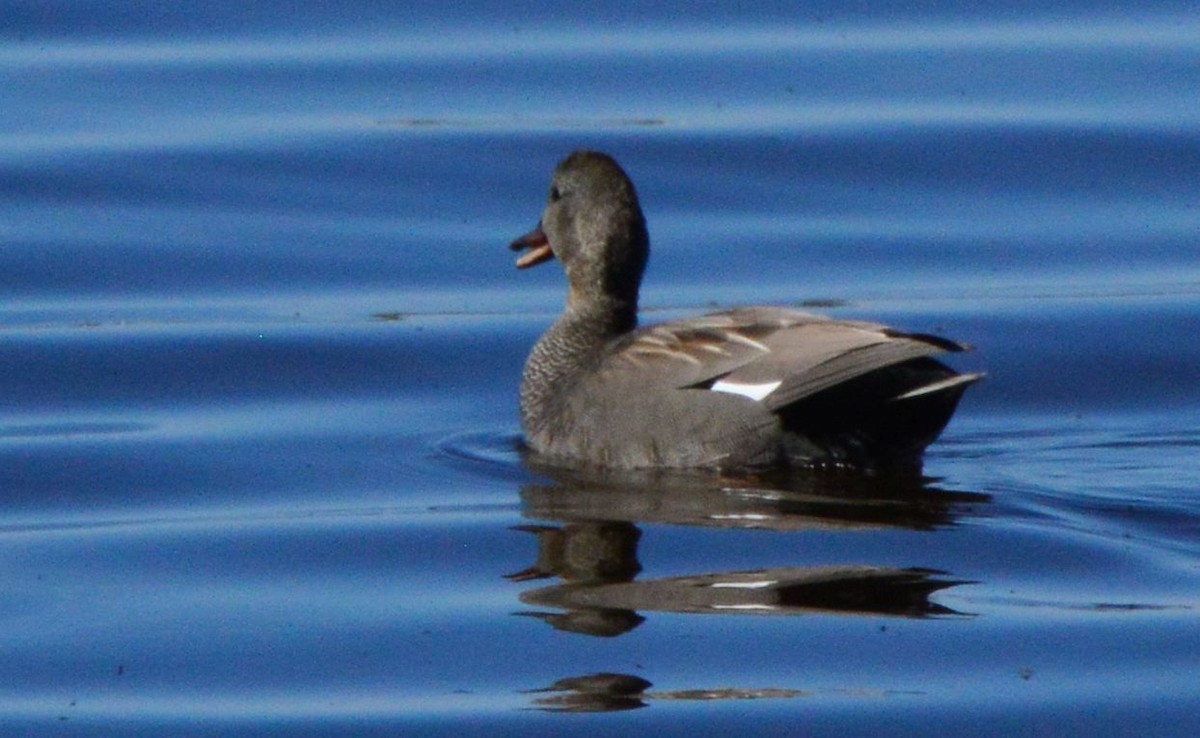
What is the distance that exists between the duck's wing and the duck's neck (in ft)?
1.75

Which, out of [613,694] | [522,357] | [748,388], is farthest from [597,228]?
[613,694]

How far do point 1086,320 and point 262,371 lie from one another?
386 cm

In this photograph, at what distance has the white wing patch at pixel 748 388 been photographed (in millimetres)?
9156

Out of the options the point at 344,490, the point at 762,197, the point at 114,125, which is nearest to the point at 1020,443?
the point at 344,490

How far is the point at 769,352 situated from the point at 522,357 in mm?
2597

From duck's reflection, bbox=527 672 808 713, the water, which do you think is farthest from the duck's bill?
duck's reflection, bbox=527 672 808 713

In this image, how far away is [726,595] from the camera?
7629 millimetres

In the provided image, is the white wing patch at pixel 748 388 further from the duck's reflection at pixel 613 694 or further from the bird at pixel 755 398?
the duck's reflection at pixel 613 694

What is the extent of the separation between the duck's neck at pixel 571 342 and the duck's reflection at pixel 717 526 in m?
0.65

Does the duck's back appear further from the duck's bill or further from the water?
the duck's bill

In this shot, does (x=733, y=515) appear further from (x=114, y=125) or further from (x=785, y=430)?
(x=114, y=125)

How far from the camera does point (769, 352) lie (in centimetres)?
918

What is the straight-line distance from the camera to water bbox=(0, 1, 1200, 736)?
7055mm

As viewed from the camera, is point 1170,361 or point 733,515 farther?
point 1170,361
